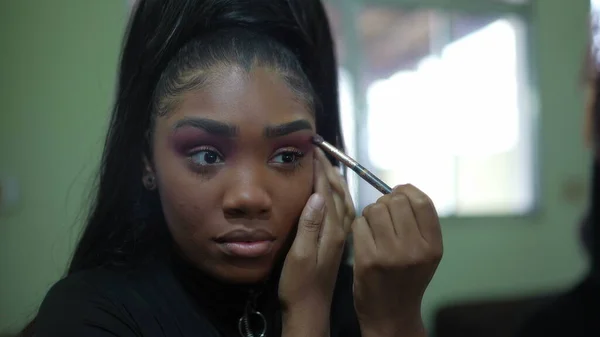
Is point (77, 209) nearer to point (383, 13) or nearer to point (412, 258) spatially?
point (412, 258)

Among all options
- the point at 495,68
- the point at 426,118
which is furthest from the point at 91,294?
the point at 495,68

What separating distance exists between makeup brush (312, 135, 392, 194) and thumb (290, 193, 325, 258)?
0.05 m

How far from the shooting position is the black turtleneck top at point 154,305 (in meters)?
0.51

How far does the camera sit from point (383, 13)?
99cm

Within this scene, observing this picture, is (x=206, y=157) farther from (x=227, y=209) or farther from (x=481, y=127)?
(x=481, y=127)

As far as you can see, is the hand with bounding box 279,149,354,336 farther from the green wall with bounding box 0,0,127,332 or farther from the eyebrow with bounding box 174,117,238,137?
the green wall with bounding box 0,0,127,332

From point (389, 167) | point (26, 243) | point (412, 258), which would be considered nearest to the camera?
point (412, 258)

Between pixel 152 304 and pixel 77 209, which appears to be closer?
pixel 152 304

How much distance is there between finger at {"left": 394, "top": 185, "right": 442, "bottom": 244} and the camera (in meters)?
0.52

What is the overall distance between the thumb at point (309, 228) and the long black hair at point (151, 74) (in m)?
0.11

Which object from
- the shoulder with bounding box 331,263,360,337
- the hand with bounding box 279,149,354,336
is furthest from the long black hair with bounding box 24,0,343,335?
the shoulder with bounding box 331,263,360,337

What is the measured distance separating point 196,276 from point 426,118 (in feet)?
1.96

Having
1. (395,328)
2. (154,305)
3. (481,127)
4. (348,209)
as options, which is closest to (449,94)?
(481,127)

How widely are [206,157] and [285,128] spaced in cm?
9
